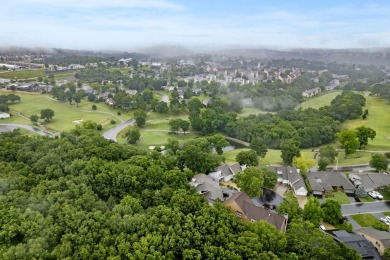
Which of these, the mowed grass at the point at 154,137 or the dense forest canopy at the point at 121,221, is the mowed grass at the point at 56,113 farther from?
the dense forest canopy at the point at 121,221

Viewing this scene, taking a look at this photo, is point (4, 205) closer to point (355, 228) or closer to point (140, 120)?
point (355, 228)

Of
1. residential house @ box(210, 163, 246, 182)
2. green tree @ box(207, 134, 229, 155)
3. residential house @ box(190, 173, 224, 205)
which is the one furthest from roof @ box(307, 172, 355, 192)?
green tree @ box(207, 134, 229, 155)

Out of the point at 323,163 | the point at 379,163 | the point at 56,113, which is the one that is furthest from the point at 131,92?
the point at 379,163

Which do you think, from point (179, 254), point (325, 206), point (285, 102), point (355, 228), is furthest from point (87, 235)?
point (285, 102)

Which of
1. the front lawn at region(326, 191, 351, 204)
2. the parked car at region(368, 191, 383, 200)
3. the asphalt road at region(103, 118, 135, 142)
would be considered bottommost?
the front lawn at region(326, 191, 351, 204)

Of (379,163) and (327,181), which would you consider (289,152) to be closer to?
(327,181)

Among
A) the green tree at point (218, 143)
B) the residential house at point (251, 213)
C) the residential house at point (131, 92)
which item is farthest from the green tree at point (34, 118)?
the residential house at point (251, 213)

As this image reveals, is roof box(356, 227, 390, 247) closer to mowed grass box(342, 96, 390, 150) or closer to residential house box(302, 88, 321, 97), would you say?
mowed grass box(342, 96, 390, 150)
